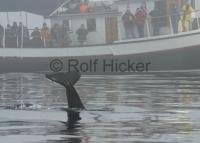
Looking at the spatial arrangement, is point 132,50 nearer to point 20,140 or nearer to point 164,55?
point 164,55

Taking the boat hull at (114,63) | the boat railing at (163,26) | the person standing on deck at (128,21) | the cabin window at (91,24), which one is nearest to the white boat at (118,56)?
the boat hull at (114,63)

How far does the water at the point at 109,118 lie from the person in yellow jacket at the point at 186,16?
14987mm

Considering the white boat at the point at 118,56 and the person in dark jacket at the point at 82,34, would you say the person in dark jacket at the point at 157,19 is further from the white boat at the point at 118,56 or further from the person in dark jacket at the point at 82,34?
the person in dark jacket at the point at 82,34

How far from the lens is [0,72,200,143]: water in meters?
12.0

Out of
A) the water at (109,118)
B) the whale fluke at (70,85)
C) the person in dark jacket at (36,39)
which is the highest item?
the person in dark jacket at (36,39)

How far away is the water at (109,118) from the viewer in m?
12.0

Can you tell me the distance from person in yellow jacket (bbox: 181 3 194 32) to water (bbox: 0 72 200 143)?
49.2ft

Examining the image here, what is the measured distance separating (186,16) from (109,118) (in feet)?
79.7

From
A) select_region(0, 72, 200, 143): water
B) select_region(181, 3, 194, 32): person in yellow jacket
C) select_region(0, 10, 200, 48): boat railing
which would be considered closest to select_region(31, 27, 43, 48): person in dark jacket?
select_region(0, 10, 200, 48): boat railing

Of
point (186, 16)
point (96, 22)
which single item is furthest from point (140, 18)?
point (96, 22)

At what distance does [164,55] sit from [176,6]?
3.38 metres

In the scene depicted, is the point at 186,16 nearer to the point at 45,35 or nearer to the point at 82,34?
the point at 82,34

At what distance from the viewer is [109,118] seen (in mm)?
15258

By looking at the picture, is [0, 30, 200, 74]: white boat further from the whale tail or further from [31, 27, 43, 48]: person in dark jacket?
the whale tail
